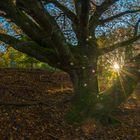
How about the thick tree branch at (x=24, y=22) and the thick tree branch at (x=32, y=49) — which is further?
the thick tree branch at (x=32, y=49)

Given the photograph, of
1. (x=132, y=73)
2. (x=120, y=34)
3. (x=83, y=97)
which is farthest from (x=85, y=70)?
(x=120, y=34)

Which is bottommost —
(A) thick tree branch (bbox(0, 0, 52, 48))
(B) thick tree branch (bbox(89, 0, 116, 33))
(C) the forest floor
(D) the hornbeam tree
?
(C) the forest floor

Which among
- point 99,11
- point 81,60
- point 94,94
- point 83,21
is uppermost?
point 99,11

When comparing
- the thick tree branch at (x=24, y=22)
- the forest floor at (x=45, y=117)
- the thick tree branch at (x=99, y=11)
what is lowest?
the forest floor at (x=45, y=117)

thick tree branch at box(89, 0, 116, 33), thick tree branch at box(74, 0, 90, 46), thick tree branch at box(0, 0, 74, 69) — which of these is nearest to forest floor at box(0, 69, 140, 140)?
thick tree branch at box(0, 0, 74, 69)

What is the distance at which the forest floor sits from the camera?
9.04 m

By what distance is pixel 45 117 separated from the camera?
396 inches

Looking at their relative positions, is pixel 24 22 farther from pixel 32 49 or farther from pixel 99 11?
pixel 99 11

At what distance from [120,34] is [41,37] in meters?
6.01

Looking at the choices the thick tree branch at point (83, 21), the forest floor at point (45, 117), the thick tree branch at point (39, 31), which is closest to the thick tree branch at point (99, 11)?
the thick tree branch at point (83, 21)

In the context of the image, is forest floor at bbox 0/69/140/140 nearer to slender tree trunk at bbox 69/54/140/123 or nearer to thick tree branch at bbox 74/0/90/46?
slender tree trunk at bbox 69/54/140/123

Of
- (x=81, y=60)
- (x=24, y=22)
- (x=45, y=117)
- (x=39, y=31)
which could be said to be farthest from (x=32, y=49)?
(x=45, y=117)

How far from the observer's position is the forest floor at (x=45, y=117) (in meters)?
9.04

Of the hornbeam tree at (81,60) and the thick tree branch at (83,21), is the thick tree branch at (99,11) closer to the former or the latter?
the hornbeam tree at (81,60)
